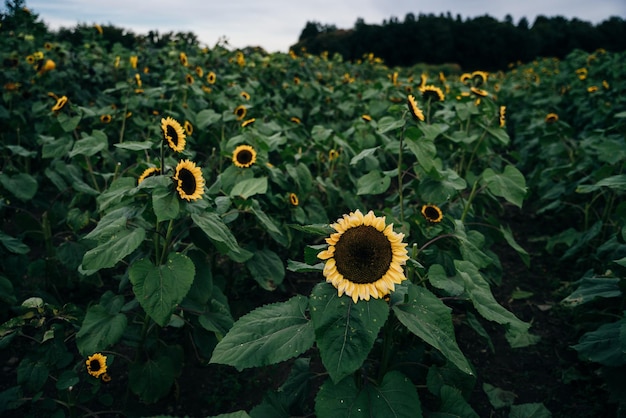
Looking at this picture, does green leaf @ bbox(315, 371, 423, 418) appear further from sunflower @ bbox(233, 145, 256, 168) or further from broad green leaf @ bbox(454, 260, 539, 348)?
sunflower @ bbox(233, 145, 256, 168)

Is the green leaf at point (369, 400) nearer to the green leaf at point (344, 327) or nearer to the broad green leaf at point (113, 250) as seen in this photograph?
the green leaf at point (344, 327)

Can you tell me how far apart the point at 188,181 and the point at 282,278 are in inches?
44.1

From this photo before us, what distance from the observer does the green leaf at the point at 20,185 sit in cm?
304

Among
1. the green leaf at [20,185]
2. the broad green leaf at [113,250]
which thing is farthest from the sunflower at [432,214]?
the green leaf at [20,185]

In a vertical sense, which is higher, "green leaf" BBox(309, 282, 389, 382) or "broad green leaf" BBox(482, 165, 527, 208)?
"broad green leaf" BBox(482, 165, 527, 208)

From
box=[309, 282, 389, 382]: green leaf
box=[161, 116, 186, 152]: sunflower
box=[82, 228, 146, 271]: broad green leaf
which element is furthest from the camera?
box=[161, 116, 186, 152]: sunflower

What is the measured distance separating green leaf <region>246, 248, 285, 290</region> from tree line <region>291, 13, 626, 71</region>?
109 feet

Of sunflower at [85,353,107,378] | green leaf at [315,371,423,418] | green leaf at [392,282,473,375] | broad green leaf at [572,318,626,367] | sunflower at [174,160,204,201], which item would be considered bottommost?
sunflower at [85,353,107,378]

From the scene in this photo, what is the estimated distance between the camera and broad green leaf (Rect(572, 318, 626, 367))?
2.07 metres

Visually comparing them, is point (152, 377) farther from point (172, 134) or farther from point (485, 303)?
point (485, 303)

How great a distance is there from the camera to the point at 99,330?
2.14 m

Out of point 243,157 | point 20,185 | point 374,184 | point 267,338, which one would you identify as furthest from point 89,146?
point 267,338

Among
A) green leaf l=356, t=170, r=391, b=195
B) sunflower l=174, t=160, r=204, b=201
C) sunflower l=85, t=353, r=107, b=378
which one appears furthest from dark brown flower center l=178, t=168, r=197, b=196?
green leaf l=356, t=170, r=391, b=195

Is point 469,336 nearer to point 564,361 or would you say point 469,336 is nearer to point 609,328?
point 564,361
